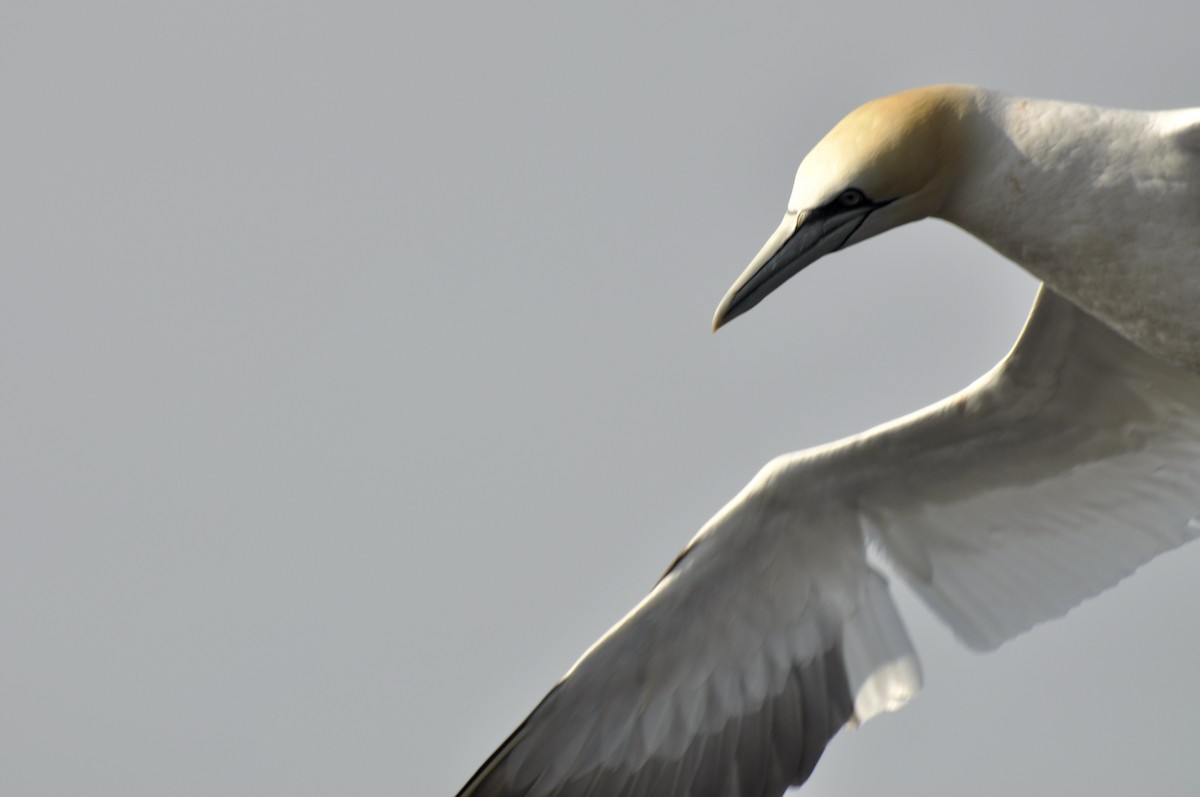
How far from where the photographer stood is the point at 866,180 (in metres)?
6.10

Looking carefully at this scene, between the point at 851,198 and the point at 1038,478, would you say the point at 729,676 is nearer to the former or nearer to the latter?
the point at 1038,478

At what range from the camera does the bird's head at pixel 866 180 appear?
20.0ft

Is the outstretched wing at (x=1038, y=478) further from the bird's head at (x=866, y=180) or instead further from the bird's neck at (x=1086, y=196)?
the bird's head at (x=866, y=180)

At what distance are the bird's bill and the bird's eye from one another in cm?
2

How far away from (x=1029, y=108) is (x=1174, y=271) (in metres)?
0.72

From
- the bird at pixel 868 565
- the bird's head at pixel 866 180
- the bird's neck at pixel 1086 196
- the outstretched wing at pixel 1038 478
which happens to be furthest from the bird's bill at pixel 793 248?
the outstretched wing at pixel 1038 478

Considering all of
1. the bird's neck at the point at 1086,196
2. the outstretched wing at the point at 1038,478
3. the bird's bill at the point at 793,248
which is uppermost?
the bird's bill at the point at 793,248

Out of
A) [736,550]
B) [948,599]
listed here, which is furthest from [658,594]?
[948,599]

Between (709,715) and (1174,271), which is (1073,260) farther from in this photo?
(709,715)

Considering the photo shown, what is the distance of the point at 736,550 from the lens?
290 inches

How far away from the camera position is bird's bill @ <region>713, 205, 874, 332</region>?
20.3 ft

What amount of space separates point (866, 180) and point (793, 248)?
32cm

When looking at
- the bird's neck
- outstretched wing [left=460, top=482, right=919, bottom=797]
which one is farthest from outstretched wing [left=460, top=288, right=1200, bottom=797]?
the bird's neck

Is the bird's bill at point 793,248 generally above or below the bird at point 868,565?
above
